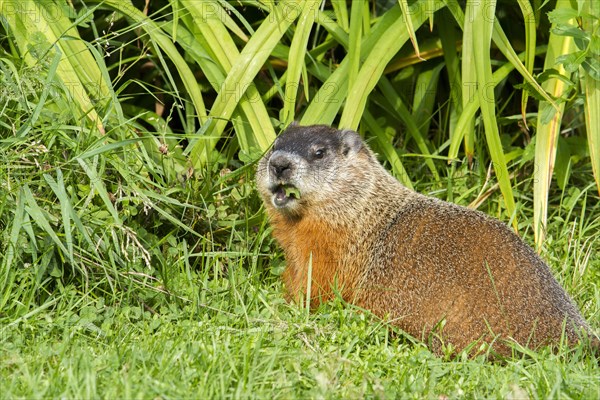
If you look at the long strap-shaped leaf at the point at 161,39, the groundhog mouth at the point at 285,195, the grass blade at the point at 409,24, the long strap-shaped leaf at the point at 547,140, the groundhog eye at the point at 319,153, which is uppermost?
the long strap-shaped leaf at the point at 161,39

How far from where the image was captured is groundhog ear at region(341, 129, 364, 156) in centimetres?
437

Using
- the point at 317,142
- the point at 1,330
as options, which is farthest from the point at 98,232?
the point at 317,142

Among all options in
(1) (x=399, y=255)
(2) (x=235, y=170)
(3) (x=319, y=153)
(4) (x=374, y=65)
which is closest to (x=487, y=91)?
(4) (x=374, y=65)

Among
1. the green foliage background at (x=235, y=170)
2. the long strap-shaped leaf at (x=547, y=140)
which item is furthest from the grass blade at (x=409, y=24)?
the long strap-shaped leaf at (x=547, y=140)

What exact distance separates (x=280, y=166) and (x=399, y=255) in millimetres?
647

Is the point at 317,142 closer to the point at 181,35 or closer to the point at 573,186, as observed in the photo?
the point at 181,35

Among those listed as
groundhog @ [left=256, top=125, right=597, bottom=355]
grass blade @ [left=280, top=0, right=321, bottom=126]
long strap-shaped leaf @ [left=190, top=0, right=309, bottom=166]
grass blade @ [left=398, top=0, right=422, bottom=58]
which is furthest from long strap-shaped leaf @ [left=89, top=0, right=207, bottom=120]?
grass blade @ [left=398, top=0, right=422, bottom=58]

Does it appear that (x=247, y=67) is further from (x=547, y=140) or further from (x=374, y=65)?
(x=547, y=140)

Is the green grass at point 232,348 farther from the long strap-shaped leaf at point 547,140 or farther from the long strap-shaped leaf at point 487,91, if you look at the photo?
the long strap-shaped leaf at point 487,91

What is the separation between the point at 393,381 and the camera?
3.17m

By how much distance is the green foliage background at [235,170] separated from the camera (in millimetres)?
3242

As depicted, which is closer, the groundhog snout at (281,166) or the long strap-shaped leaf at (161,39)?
the groundhog snout at (281,166)

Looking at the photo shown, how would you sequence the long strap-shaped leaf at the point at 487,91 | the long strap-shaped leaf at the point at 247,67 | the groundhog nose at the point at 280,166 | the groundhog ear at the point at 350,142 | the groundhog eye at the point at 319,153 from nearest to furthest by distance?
the groundhog nose at the point at 280,166
the groundhog eye at the point at 319,153
the groundhog ear at the point at 350,142
the long strap-shaped leaf at the point at 487,91
the long strap-shaped leaf at the point at 247,67

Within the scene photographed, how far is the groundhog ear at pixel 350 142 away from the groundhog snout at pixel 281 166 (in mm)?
336
